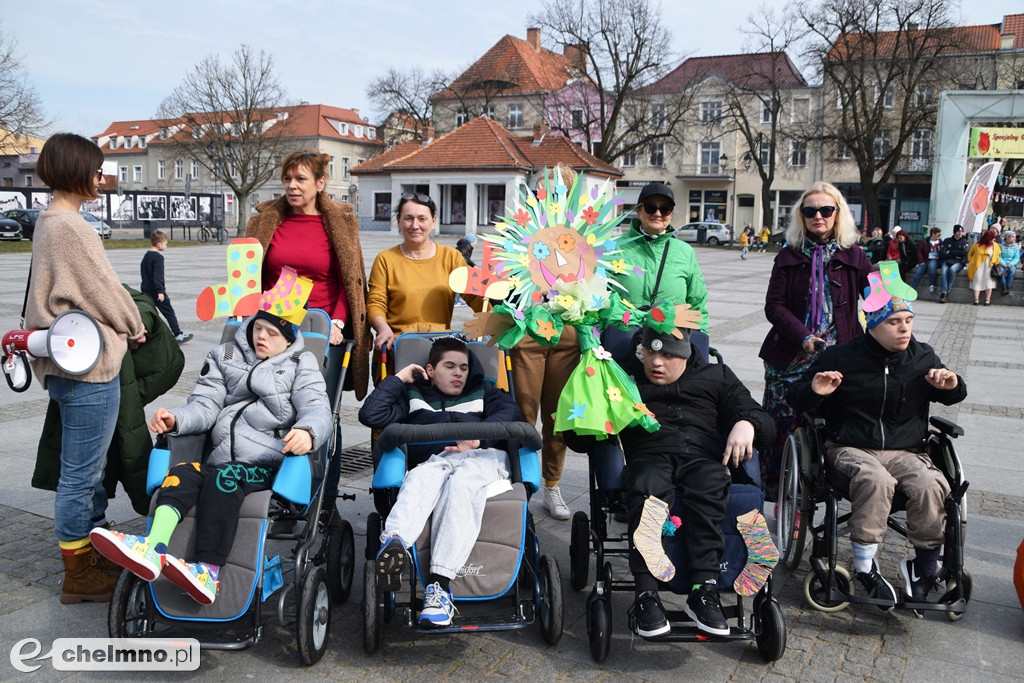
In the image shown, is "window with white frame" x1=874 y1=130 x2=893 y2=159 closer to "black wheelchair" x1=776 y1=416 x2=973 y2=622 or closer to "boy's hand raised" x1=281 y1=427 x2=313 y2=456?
"black wheelchair" x1=776 y1=416 x2=973 y2=622

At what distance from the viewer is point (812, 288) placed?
14.7 feet

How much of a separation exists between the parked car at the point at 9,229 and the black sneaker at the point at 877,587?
33427 mm

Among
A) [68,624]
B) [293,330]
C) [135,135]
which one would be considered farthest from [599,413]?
[135,135]

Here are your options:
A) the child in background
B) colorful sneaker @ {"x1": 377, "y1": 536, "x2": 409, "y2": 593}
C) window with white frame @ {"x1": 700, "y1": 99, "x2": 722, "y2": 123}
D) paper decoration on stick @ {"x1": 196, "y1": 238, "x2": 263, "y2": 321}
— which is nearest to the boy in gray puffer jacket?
paper decoration on stick @ {"x1": 196, "y1": 238, "x2": 263, "y2": 321}

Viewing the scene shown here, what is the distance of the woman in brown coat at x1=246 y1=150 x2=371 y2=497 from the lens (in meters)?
4.46

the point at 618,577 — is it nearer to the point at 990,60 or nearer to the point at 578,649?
the point at 578,649

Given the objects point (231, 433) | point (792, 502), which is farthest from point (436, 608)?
point (792, 502)

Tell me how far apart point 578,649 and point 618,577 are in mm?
832

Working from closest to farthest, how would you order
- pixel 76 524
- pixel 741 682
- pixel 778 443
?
1. pixel 741 682
2. pixel 76 524
3. pixel 778 443

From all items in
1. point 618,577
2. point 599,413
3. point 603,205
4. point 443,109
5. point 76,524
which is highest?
point 443,109

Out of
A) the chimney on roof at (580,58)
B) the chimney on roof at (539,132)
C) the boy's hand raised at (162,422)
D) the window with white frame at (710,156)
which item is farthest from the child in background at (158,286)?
the window with white frame at (710,156)

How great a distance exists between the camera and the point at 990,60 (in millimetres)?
41031

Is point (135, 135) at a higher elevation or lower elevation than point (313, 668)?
higher

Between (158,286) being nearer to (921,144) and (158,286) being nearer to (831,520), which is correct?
(831,520)
